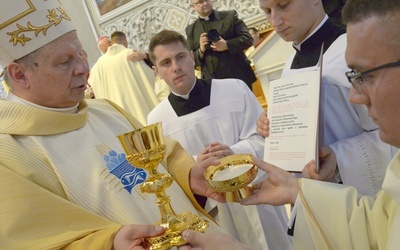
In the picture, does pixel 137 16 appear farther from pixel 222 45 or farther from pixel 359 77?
pixel 359 77

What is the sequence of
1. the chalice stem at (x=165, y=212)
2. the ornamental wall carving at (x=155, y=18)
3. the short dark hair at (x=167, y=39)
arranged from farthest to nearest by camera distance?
the ornamental wall carving at (x=155, y=18) → the short dark hair at (x=167, y=39) → the chalice stem at (x=165, y=212)

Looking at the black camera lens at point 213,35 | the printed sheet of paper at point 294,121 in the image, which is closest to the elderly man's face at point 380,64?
the printed sheet of paper at point 294,121

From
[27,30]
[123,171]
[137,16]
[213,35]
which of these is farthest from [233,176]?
[137,16]

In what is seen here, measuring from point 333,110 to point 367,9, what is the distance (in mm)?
852

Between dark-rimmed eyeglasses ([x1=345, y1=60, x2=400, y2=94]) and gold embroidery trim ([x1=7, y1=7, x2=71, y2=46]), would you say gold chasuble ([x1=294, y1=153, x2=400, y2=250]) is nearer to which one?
dark-rimmed eyeglasses ([x1=345, y1=60, x2=400, y2=94])

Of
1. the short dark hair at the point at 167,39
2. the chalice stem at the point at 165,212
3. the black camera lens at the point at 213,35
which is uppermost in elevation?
the short dark hair at the point at 167,39

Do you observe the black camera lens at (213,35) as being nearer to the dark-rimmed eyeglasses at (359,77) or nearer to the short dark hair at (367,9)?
the short dark hair at (367,9)

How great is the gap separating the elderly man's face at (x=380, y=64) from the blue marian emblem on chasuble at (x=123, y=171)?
3.55ft

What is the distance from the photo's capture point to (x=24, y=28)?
206cm

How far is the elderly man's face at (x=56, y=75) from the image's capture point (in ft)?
6.52

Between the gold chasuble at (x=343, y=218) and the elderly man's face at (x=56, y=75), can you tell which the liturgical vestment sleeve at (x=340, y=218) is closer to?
the gold chasuble at (x=343, y=218)

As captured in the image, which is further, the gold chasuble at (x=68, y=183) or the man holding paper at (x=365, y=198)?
the gold chasuble at (x=68, y=183)

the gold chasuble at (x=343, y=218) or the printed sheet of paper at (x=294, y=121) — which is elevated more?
the printed sheet of paper at (x=294, y=121)

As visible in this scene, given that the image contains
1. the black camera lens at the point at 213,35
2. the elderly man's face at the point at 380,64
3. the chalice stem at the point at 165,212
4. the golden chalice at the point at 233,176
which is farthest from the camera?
the black camera lens at the point at 213,35
